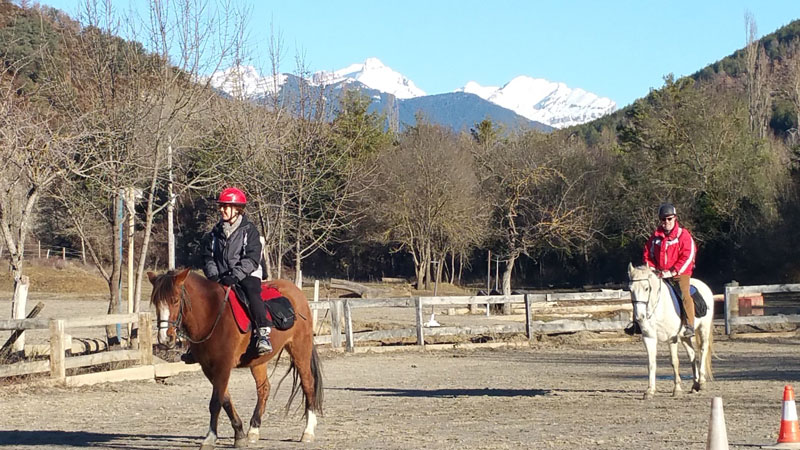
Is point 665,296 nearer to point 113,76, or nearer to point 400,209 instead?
point 113,76

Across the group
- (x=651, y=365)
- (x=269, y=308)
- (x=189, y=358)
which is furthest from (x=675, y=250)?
(x=189, y=358)

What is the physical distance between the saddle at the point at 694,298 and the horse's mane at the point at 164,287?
6862mm

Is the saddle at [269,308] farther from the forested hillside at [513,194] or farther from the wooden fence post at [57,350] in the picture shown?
the forested hillside at [513,194]

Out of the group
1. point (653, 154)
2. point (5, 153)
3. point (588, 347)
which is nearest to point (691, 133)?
point (653, 154)

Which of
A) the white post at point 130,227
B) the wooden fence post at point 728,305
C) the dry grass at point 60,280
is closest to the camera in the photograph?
the white post at point 130,227

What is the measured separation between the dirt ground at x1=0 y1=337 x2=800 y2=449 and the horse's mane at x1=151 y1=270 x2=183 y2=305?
63.5 inches

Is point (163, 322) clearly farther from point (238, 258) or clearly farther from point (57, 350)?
point (57, 350)

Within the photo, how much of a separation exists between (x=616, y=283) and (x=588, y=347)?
34633 mm

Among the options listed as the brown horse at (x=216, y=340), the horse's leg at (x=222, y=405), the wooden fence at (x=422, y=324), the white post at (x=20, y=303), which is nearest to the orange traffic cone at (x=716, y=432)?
the brown horse at (x=216, y=340)

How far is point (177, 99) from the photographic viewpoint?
1597cm

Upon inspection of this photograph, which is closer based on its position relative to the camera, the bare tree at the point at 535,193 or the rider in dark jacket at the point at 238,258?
the rider in dark jacket at the point at 238,258

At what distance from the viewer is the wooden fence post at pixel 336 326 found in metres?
19.1

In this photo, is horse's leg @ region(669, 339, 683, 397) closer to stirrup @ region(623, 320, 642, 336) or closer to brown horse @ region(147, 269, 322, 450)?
stirrup @ region(623, 320, 642, 336)

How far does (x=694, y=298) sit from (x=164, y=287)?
7447 millimetres
